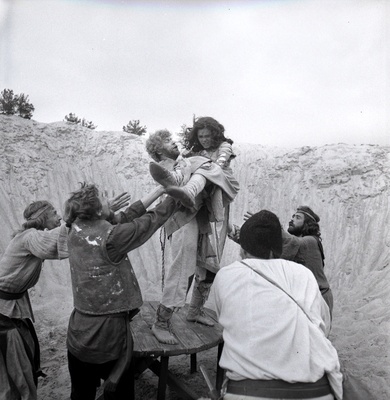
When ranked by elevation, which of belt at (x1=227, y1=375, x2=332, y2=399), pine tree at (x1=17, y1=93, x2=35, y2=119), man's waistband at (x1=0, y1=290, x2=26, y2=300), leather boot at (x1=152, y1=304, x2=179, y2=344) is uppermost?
pine tree at (x1=17, y1=93, x2=35, y2=119)

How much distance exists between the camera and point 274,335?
Result: 1880 millimetres

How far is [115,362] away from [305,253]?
2366mm

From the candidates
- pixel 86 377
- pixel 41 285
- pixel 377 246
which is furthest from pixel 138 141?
pixel 86 377

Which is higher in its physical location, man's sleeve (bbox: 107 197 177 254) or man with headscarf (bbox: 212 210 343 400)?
man's sleeve (bbox: 107 197 177 254)

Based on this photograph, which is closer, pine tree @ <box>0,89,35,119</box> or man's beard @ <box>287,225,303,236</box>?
man's beard @ <box>287,225,303,236</box>

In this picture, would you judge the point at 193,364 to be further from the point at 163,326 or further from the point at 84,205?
the point at 84,205

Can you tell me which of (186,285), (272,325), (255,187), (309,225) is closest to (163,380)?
(186,285)

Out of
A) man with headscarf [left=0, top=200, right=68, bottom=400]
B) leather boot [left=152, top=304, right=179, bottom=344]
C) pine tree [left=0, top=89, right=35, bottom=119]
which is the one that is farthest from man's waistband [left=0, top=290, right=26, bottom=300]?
pine tree [left=0, top=89, right=35, bottom=119]

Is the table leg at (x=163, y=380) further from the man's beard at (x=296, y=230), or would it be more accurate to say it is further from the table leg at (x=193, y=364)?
the man's beard at (x=296, y=230)

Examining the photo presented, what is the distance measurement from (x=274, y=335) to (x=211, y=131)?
2.59 metres

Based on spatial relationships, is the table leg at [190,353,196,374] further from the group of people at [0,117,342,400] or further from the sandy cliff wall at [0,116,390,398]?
the sandy cliff wall at [0,116,390,398]

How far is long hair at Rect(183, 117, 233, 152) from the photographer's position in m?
4.05

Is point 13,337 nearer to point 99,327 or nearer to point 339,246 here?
point 99,327

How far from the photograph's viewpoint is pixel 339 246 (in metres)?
10.3
